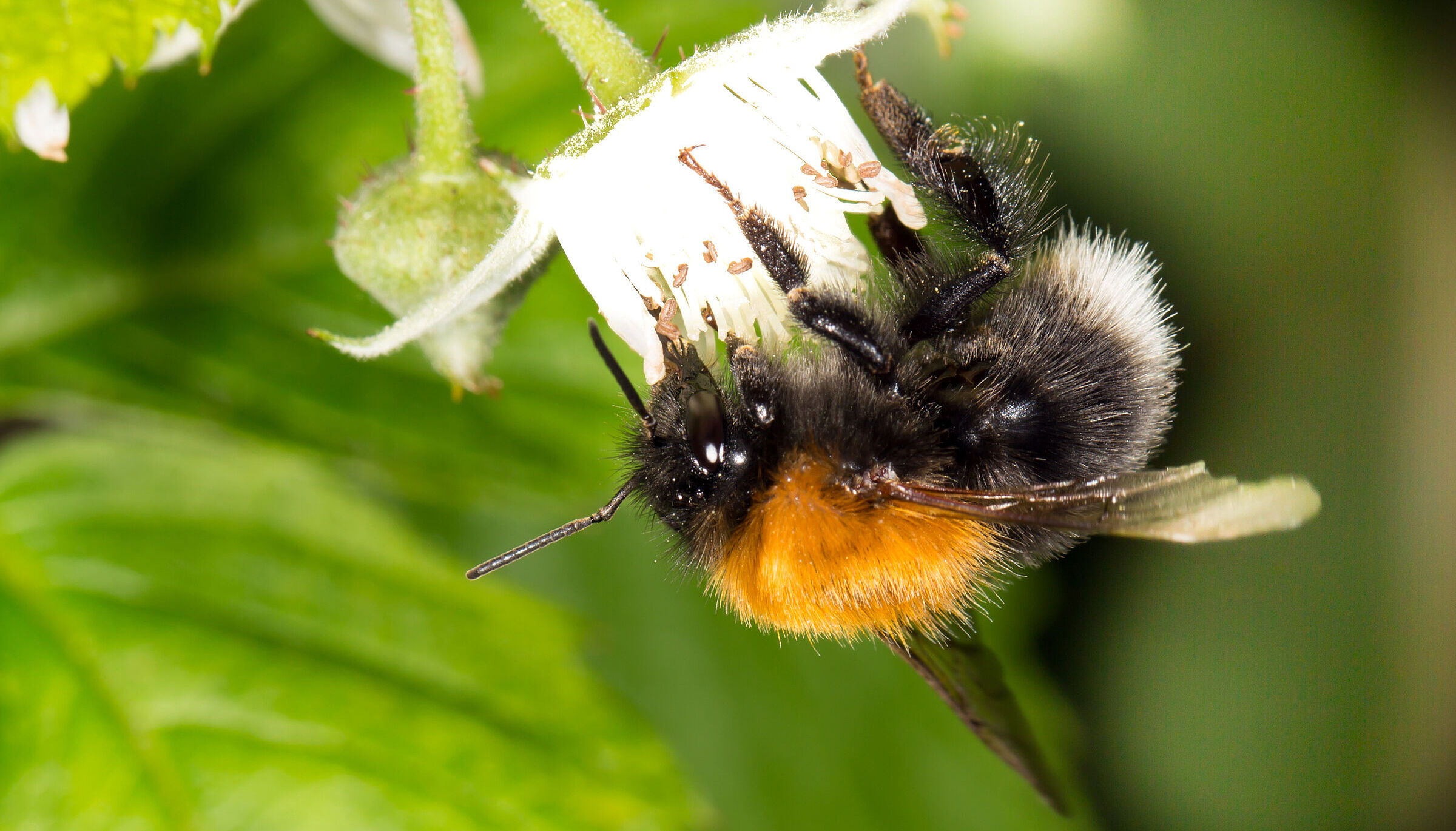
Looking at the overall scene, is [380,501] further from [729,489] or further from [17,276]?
[729,489]

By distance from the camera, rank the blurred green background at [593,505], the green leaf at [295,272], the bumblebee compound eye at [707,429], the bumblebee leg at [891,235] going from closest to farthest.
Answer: the bumblebee compound eye at [707,429]
the bumblebee leg at [891,235]
the blurred green background at [593,505]
the green leaf at [295,272]

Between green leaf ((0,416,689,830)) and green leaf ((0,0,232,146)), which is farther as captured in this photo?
green leaf ((0,416,689,830))

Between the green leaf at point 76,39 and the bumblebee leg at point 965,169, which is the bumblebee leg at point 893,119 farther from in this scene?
the green leaf at point 76,39

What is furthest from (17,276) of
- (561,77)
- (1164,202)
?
(1164,202)

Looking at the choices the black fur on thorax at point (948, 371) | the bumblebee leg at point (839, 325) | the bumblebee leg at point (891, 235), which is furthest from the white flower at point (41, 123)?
the bumblebee leg at point (891, 235)

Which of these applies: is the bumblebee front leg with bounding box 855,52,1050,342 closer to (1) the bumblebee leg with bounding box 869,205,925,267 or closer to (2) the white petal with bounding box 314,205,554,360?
(1) the bumblebee leg with bounding box 869,205,925,267

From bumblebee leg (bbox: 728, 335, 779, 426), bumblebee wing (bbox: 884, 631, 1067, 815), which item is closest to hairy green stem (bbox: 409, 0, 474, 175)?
bumblebee leg (bbox: 728, 335, 779, 426)
